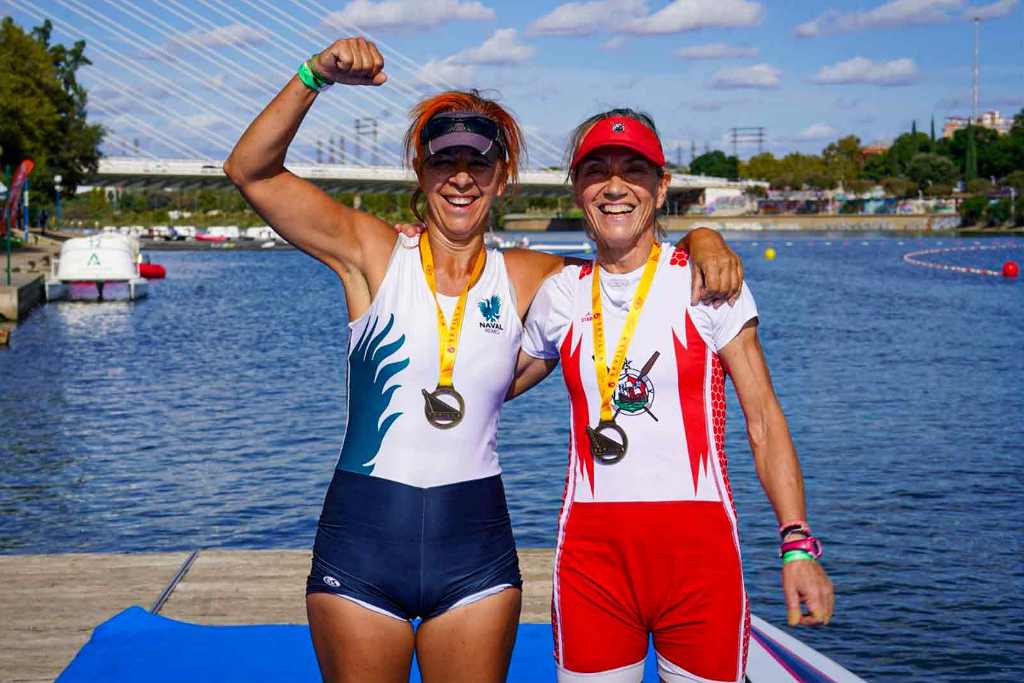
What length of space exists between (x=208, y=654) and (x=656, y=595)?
2.62 meters

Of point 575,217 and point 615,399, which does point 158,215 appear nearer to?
point 575,217

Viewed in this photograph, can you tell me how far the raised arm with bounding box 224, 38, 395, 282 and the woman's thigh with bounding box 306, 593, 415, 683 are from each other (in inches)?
36.1

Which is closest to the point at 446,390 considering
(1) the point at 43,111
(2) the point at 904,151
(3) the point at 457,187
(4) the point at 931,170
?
(3) the point at 457,187

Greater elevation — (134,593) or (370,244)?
(370,244)

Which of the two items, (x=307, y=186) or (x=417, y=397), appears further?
(x=307, y=186)

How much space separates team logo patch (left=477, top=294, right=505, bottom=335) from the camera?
11.4 feet

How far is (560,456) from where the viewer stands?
47.3ft

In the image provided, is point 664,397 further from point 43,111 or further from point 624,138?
point 43,111

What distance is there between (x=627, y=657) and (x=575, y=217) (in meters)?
112

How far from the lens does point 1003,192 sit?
115 meters

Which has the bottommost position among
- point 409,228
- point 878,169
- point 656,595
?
point 656,595

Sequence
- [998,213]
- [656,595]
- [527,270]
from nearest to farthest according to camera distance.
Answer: [656,595] → [527,270] → [998,213]

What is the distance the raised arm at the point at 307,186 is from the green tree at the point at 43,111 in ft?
150

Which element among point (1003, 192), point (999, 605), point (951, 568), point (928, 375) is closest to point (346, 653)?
point (999, 605)
